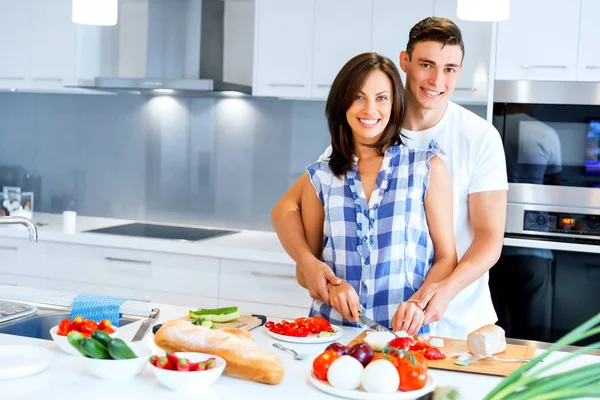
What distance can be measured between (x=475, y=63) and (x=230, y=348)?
7.24 feet

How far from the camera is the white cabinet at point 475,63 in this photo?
330cm

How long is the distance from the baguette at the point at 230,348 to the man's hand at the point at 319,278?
1.09 feet

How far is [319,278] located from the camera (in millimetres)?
1970

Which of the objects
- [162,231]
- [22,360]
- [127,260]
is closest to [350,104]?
[22,360]

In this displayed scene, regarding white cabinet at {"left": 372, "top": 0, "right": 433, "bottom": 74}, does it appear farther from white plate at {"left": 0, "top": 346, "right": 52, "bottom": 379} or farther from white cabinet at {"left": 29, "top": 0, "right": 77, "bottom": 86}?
white plate at {"left": 0, "top": 346, "right": 52, "bottom": 379}

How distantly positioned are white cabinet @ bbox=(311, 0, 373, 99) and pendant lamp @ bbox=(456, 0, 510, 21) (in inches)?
63.3

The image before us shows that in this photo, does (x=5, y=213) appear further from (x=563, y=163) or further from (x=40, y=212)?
(x=563, y=163)

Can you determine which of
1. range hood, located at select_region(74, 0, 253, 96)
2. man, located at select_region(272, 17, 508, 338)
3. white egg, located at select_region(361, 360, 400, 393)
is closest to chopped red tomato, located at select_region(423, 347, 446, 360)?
white egg, located at select_region(361, 360, 400, 393)

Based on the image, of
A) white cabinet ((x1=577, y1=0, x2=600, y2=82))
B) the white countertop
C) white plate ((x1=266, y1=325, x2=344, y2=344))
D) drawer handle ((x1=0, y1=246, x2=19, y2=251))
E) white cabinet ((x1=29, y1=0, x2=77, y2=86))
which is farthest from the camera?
white cabinet ((x1=29, y1=0, x2=77, y2=86))

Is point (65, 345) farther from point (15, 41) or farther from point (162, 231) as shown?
point (15, 41)

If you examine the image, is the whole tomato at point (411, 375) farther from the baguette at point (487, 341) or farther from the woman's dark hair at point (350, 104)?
the woman's dark hair at point (350, 104)

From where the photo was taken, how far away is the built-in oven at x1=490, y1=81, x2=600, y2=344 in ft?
10.2

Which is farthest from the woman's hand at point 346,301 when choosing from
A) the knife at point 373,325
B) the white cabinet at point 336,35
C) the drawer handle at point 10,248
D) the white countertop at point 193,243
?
the drawer handle at point 10,248

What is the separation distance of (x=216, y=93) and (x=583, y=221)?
195cm
